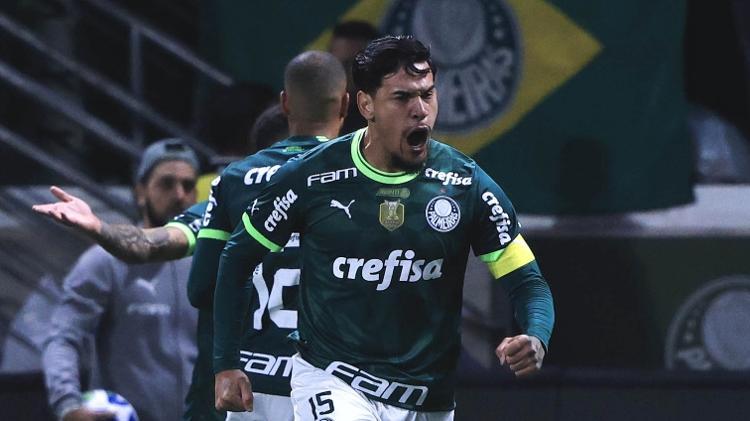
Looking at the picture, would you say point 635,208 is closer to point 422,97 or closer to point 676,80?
point 676,80

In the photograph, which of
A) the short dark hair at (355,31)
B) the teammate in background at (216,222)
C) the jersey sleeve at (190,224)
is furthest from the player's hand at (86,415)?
the short dark hair at (355,31)

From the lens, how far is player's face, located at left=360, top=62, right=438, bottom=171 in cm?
520

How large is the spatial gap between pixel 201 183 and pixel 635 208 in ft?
7.59

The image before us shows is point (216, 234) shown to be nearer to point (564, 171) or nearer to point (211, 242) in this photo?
point (211, 242)

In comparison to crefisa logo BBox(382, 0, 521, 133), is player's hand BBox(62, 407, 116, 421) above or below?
below

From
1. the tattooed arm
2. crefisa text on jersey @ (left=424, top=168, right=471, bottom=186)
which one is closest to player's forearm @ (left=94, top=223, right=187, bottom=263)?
the tattooed arm

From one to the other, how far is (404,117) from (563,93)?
376 centimetres

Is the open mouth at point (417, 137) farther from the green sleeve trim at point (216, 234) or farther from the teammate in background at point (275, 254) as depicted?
the green sleeve trim at point (216, 234)

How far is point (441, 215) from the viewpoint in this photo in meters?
5.25

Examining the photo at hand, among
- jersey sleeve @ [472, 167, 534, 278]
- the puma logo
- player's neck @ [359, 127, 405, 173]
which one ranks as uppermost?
player's neck @ [359, 127, 405, 173]

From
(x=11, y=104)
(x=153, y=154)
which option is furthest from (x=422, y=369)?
(x=11, y=104)

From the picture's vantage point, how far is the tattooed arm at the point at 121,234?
228 inches

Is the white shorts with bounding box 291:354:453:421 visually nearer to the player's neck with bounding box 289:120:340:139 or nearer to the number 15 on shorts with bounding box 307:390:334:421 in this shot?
the number 15 on shorts with bounding box 307:390:334:421

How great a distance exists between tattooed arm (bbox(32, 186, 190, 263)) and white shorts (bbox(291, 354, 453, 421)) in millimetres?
962
